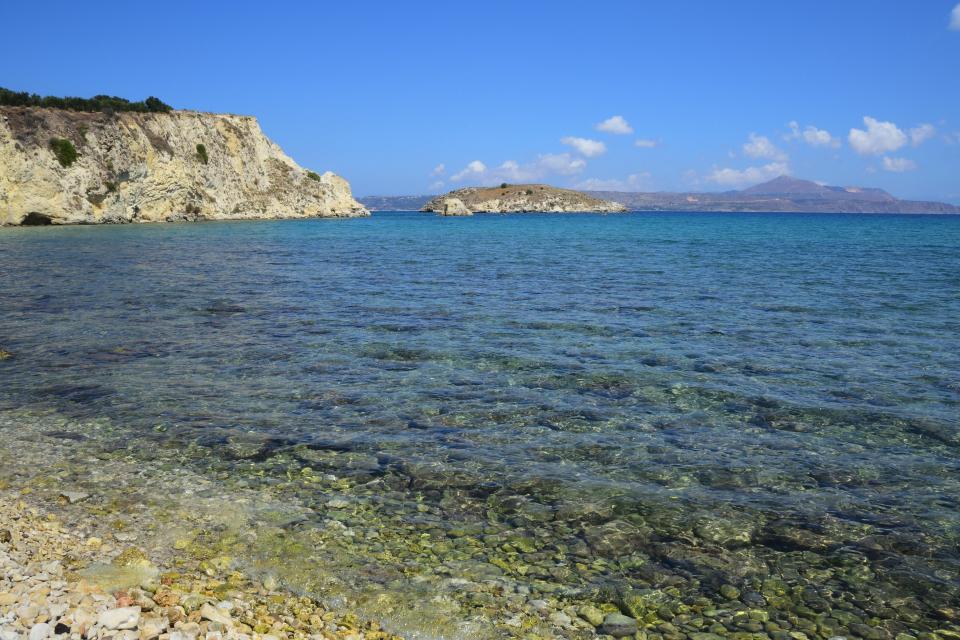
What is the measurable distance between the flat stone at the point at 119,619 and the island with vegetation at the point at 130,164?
75.2 metres

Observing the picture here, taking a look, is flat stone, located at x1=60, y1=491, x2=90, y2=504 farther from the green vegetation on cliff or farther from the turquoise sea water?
the green vegetation on cliff

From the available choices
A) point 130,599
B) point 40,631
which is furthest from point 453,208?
point 40,631

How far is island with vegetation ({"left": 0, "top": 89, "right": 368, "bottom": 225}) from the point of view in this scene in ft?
220

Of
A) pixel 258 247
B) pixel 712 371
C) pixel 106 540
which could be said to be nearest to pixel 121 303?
pixel 106 540

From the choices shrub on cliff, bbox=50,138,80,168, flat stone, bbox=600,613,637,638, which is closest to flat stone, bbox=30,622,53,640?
flat stone, bbox=600,613,637,638

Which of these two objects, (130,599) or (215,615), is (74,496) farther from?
(215,615)

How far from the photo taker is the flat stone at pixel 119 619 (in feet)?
16.5

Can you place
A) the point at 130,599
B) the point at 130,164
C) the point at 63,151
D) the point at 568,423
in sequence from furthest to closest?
the point at 130,164 < the point at 63,151 < the point at 568,423 < the point at 130,599

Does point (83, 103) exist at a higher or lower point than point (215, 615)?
higher

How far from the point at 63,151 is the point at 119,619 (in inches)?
3151

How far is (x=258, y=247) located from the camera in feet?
156

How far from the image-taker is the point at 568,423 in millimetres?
10719

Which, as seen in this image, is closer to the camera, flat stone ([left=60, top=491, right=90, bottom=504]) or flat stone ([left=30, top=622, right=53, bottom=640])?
flat stone ([left=30, top=622, right=53, bottom=640])

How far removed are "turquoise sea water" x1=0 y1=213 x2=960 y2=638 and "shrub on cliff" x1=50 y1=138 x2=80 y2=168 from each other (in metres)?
55.0
